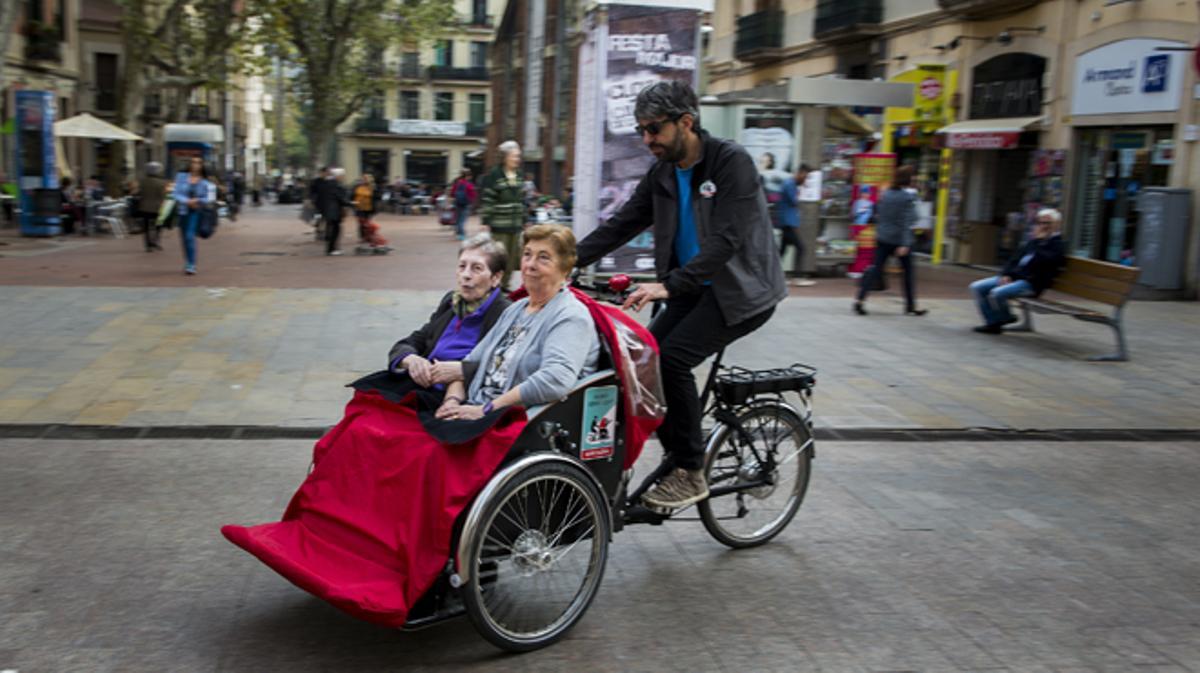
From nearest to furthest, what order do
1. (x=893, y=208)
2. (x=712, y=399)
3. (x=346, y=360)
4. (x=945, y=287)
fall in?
(x=712, y=399), (x=346, y=360), (x=893, y=208), (x=945, y=287)

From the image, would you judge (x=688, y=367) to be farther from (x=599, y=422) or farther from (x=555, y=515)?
(x=555, y=515)

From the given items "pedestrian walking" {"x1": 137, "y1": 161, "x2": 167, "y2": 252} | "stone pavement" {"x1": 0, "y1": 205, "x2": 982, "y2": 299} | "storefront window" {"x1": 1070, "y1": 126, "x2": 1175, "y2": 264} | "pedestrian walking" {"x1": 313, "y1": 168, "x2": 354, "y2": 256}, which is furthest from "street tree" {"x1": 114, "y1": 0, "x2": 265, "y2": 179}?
"storefront window" {"x1": 1070, "y1": 126, "x2": 1175, "y2": 264}

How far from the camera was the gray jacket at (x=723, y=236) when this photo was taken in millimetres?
Result: 4090

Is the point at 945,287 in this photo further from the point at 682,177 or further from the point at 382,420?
the point at 382,420

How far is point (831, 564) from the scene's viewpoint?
4508 mm

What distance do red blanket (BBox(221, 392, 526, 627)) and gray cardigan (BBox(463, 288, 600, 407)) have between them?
6.2 inches

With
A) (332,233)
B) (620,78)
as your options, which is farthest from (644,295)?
(332,233)

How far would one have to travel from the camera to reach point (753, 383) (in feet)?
14.7

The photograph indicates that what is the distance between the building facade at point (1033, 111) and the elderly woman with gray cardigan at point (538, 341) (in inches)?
522

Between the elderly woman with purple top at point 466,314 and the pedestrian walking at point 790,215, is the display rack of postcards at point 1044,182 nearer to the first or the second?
the pedestrian walking at point 790,215

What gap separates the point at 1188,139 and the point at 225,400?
13394 mm

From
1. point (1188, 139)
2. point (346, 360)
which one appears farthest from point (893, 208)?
point (346, 360)

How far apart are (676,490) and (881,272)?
849 centimetres

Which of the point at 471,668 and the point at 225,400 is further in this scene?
the point at 225,400
